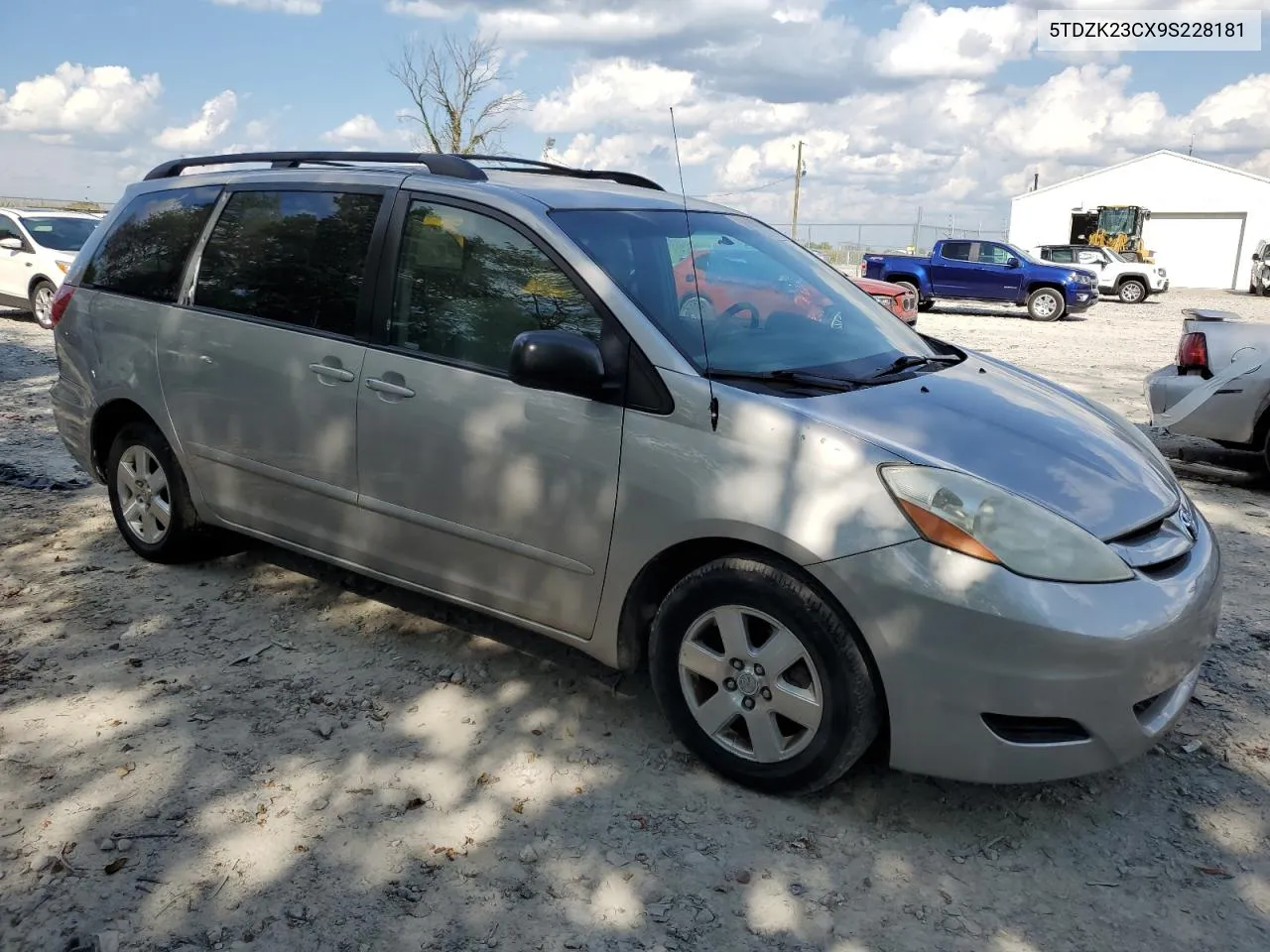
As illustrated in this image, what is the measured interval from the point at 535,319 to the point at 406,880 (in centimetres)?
175

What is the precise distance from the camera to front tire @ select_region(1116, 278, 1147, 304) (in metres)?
28.6

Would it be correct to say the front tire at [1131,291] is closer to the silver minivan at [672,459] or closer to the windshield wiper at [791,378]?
the silver minivan at [672,459]

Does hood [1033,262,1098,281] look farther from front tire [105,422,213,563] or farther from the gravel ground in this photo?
front tire [105,422,213,563]

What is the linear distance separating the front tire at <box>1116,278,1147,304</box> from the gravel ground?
90.0 ft

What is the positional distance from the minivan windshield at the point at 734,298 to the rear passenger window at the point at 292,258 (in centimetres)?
89

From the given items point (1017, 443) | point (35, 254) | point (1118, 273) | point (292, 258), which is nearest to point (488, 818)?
point (1017, 443)

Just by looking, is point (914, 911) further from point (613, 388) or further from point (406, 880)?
point (613, 388)

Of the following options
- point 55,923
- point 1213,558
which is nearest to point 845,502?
point 1213,558

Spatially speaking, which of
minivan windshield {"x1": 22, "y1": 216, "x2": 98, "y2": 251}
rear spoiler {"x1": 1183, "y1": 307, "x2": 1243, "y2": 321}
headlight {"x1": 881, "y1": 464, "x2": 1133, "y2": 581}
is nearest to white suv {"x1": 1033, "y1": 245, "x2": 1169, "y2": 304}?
rear spoiler {"x1": 1183, "y1": 307, "x2": 1243, "y2": 321}

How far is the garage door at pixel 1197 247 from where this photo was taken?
41844mm

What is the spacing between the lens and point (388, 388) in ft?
12.0

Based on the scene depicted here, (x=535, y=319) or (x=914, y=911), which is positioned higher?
(x=535, y=319)

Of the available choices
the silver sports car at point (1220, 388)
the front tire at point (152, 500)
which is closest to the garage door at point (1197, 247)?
the silver sports car at point (1220, 388)

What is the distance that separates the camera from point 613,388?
316 centimetres
